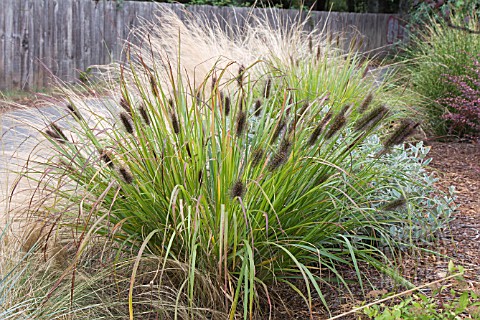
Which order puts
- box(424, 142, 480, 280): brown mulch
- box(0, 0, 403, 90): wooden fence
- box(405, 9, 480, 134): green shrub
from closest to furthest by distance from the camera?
box(424, 142, 480, 280): brown mulch < box(405, 9, 480, 134): green shrub < box(0, 0, 403, 90): wooden fence

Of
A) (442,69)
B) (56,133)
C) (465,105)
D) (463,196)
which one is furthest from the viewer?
(442,69)

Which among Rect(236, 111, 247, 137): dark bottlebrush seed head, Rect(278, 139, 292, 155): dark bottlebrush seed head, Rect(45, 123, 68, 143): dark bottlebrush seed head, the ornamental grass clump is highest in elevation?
Rect(236, 111, 247, 137): dark bottlebrush seed head

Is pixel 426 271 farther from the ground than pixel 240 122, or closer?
closer

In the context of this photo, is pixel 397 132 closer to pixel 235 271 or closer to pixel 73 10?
pixel 235 271

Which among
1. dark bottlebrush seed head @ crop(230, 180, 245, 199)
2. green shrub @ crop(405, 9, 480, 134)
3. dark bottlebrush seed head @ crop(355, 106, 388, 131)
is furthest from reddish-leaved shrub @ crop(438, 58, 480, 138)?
dark bottlebrush seed head @ crop(230, 180, 245, 199)

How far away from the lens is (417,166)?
3582mm

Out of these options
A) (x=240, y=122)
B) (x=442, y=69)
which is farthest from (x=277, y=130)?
(x=442, y=69)

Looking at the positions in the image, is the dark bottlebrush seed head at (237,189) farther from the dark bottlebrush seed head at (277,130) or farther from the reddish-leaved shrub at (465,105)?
the reddish-leaved shrub at (465,105)

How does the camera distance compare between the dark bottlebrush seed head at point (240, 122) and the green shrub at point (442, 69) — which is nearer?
the dark bottlebrush seed head at point (240, 122)

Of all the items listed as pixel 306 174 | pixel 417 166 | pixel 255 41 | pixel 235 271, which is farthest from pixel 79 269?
pixel 255 41

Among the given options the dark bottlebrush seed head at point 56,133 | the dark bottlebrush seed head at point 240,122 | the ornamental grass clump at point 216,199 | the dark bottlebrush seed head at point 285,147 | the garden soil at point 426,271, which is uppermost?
the dark bottlebrush seed head at point 240,122

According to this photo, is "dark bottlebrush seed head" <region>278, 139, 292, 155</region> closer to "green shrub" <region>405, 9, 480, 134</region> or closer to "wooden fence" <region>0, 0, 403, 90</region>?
"green shrub" <region>405, 9, 480, 134</region>

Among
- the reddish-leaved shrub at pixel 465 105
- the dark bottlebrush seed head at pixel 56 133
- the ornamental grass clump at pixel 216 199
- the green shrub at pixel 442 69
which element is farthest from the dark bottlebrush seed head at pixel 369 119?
the green shrub at pixel 442 69

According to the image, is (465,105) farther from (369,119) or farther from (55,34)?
(55,34)
